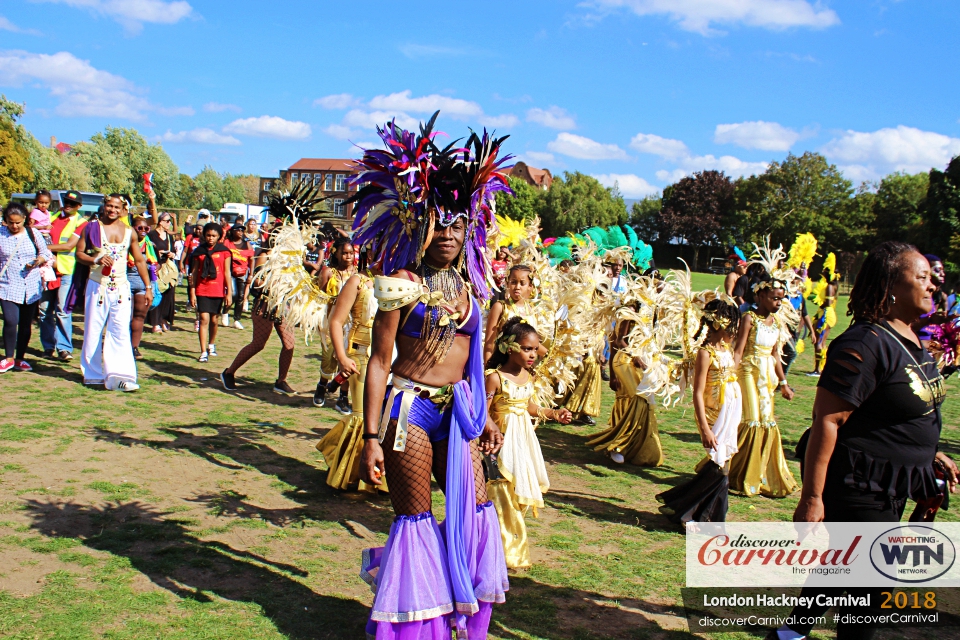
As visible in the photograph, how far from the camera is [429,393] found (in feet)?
11.6

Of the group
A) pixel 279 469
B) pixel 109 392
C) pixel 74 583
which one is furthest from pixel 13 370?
pixel 74 583

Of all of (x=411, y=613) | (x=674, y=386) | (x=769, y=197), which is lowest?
(x=411, y=613)

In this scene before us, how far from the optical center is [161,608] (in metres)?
3.76

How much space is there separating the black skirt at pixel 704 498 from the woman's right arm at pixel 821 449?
217cm

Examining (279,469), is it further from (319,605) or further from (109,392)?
(109,392)

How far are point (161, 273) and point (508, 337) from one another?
9.97 meters

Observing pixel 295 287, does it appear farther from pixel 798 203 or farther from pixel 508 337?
pixel 798 203

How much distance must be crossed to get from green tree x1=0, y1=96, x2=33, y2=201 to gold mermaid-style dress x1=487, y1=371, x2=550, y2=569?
44529mm

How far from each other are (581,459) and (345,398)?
2843 mm

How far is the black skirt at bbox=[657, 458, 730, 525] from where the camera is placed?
17.3ft

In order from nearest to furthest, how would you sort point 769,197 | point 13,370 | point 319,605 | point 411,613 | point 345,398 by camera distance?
point 411,613 < point 319,605 < point 345,398 < point 13,370 < point 769,197

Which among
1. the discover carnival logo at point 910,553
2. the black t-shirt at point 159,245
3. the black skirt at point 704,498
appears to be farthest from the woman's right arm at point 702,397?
the black t-shirt at point 159,245

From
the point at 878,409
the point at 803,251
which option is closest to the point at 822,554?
the point at 878,409

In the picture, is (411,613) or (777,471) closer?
(411,613)
